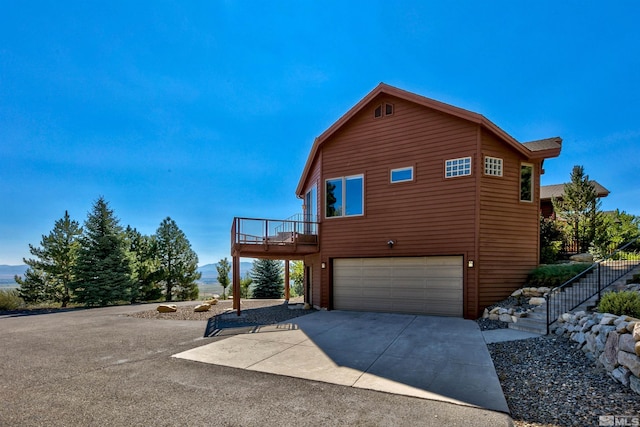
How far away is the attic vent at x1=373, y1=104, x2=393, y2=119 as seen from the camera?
10.8 metres

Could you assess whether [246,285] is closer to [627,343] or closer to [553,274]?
[553,274]

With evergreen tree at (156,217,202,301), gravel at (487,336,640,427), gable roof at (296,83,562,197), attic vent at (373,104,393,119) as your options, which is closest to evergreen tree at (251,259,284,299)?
evergreen tree at (156,217,202,301)

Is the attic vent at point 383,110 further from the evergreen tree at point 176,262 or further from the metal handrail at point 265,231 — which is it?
the evergreen tree at point 176,262

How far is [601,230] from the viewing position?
14.2 metres

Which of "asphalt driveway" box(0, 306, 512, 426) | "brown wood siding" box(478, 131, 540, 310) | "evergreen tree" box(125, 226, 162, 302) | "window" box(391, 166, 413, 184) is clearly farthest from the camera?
"evergreen tree" box(125, 226, 162, 302)

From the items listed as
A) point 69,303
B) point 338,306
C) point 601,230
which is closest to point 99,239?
point 69,303

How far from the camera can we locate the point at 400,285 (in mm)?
10352

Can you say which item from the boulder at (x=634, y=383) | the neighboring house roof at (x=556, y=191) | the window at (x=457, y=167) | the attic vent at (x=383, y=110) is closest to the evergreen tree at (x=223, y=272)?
the attic vent at (x=383, y=110)

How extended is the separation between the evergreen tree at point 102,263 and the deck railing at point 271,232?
10353 millimetres

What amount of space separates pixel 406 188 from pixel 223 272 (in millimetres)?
18099

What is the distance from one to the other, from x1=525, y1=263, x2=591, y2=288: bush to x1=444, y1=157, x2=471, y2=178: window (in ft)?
13.0

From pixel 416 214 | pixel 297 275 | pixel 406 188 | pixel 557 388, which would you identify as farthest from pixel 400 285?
pixel 297 275

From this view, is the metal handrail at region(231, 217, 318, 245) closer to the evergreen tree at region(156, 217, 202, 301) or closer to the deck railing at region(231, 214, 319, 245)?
the deck railing at region(231, 214, 319, 245)

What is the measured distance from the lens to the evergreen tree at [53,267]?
16.4 meters
